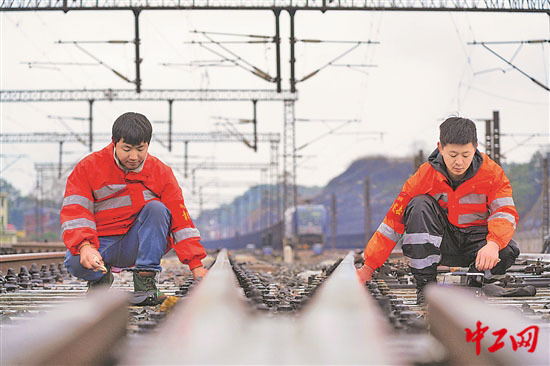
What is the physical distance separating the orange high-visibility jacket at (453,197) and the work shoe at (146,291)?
118cm

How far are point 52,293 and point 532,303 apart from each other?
10.7ft

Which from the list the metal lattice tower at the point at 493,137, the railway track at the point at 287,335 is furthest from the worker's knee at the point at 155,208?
the metal lattice tower at the point at 493,137

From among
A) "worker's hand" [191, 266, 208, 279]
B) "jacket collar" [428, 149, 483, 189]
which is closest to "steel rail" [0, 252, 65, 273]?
"worker's hand" [191, 266, 208, 279]

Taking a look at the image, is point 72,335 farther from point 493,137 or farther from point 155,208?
point 493,137

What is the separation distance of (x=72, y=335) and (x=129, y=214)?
10.0 feet

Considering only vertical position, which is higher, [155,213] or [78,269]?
[155,213]

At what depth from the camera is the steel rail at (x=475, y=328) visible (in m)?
1.18

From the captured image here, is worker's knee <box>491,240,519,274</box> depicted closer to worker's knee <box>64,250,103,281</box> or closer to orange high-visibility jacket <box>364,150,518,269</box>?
orange high-visibility jacket <box>364,150,518,269</box>

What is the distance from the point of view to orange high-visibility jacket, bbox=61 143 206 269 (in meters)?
4.14

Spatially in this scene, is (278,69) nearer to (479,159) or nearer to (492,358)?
(479,159)

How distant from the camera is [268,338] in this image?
1421 millimetres

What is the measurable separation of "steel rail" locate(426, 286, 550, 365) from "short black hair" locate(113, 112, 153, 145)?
Result: 2576 millimetres

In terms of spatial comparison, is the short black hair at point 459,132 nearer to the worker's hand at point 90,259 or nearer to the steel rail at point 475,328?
the worker's hand at point 90,259

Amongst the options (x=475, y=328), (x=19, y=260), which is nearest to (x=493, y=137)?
(x=19, y=260)
